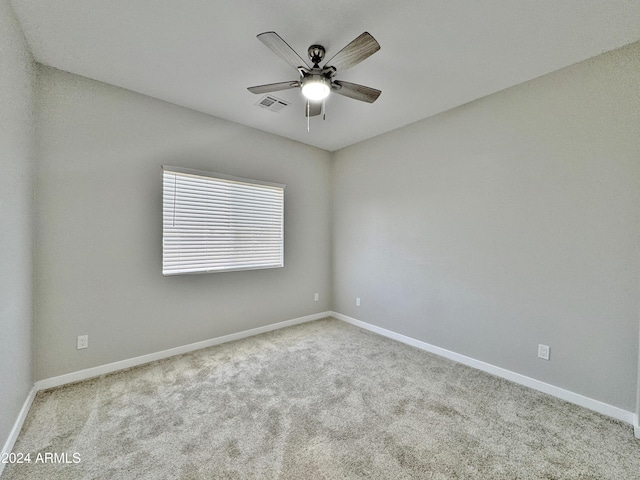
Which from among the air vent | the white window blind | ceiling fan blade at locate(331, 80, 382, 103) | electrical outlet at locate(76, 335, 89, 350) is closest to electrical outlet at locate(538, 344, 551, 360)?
ceiling fan blade at locate(331, 80, 382, 103)

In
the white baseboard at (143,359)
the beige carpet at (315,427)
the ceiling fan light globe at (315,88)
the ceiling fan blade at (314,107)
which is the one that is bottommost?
the beige carpet at (315,427)

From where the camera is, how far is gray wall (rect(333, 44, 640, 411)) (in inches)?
78.2

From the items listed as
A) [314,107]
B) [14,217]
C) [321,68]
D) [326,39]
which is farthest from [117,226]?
[326,39]

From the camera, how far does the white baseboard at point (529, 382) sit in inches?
77.0

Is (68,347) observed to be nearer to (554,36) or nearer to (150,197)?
(150,197)

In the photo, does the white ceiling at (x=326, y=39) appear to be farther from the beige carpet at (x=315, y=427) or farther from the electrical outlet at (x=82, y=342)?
the beige carpet at (x=315, y=427)

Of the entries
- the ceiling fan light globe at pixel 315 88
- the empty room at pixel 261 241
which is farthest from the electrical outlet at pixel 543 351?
the ceiling fan light globe at pixel 315 88

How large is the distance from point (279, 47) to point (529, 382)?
334cm

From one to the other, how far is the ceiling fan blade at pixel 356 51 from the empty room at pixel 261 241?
0.03 m

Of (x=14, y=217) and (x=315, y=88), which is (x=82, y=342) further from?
(x=315, y=88)

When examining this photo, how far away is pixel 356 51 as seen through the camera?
169 centimetres

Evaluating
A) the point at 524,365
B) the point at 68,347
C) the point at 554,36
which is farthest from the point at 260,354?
the point at 554,36

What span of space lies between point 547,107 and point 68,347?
4.64 m

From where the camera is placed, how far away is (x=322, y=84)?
200 centimetres
